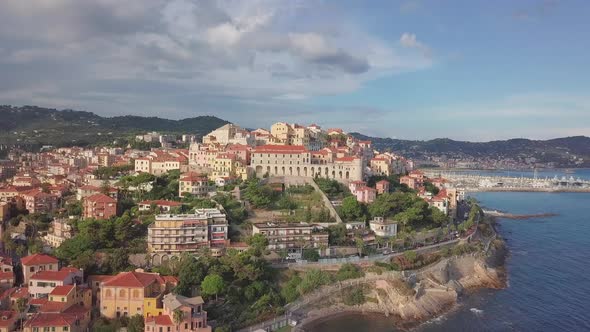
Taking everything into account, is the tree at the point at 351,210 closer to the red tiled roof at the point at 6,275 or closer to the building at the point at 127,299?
the building at the point at 127,299

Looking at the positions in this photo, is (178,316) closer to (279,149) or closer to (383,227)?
(383,227)

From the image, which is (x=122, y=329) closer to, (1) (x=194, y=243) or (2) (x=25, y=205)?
(1) (x=194, y=243)

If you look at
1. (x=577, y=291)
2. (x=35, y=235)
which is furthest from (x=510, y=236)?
(x=35, y=235)

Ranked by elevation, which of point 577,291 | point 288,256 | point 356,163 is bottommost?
point 577,291

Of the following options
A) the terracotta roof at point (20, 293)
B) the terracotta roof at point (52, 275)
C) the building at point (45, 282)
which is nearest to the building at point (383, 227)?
the building at point (45, 282)

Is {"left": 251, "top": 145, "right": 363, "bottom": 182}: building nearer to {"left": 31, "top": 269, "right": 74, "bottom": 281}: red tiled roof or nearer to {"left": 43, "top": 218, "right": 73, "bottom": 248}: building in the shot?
{"left": 43, "top": 218, "right": 73, "bottom": 248}: building

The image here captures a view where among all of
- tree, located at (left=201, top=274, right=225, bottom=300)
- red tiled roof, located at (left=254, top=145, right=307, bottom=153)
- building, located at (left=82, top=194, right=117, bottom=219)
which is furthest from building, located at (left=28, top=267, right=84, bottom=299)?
red tiled roof, located at (left=254, top=145, right=307, bottom=153)

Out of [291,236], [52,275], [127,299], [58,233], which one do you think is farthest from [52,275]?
[291,236]
